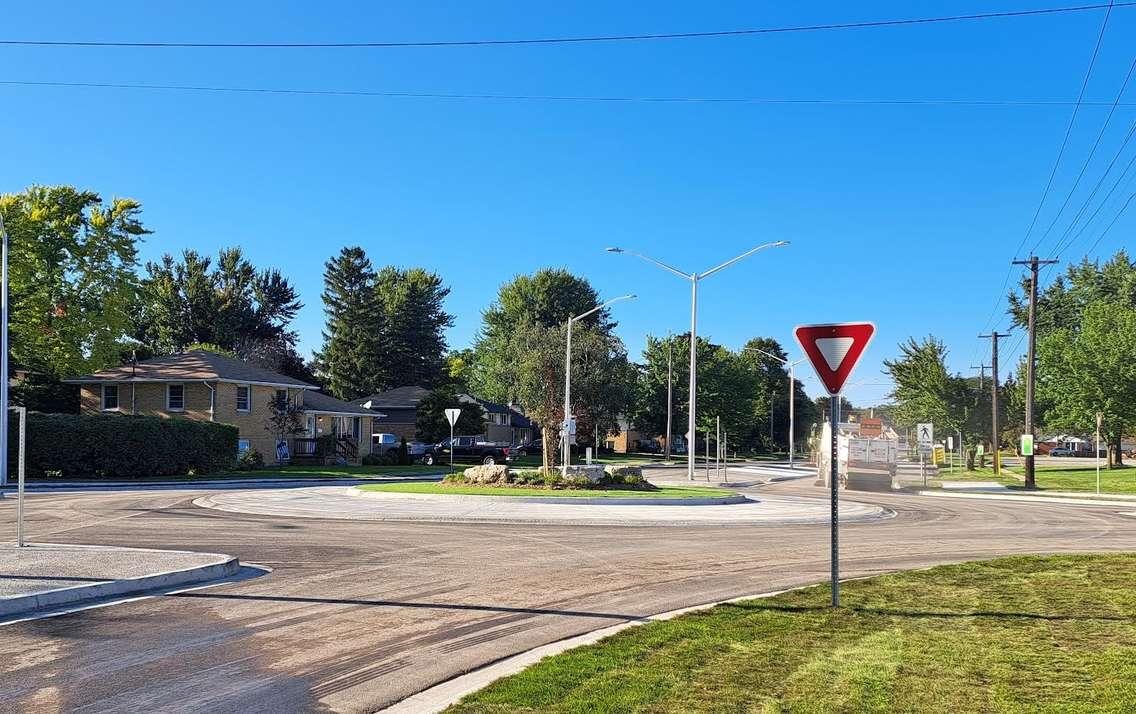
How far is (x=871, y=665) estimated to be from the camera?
270 inches

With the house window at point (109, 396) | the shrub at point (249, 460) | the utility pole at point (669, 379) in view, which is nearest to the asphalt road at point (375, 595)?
the shrub at point (249, 460)

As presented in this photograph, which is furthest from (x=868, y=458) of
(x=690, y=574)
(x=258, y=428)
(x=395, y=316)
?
(x=395, y=316)

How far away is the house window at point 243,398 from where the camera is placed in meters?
47.7

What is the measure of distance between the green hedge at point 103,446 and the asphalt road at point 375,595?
1670cm

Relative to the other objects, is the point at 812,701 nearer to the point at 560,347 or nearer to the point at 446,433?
the point at 560,347

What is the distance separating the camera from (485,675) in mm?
6816

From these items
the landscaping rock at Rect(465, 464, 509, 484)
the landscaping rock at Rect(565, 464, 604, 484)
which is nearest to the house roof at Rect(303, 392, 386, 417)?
the landscaping rock at Rect(465, 464, 509, 484)

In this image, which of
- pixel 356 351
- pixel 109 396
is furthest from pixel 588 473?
pixel 356 351

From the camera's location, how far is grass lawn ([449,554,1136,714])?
593cm

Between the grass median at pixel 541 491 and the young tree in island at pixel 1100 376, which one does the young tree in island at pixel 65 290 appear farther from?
the young tree in island at pixel 1100 376

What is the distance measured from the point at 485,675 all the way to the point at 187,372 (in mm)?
43914

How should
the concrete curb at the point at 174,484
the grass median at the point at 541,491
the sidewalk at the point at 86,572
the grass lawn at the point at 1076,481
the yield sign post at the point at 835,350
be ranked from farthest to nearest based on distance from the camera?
the grass lawn at the point at 1076,481
the concrete curb at the point at 174,484
the grass median at the point at 541,491
the sidewalk at the point at 86,572
the yield sign post at the point at 835,350

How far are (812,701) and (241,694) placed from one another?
12.2 ft

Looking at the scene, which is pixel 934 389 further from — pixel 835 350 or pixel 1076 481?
pixel 835 350
